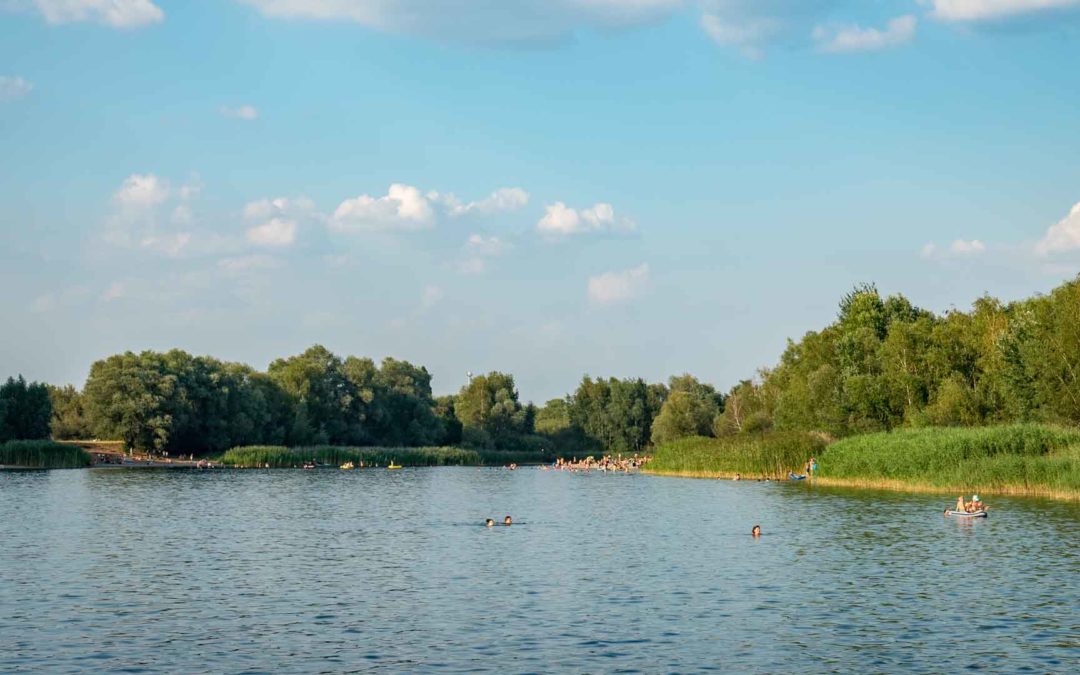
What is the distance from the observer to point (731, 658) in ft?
83.8

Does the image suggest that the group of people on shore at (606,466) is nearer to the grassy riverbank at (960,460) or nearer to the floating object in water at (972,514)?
the grassy riverbank at (960,460)

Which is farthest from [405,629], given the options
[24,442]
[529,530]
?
[24,442]

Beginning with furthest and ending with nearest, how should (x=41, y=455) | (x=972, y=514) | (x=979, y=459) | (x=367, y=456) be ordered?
(x=367, y=456)
(x=41, y=455)
(x=979, y=459)
(x=972, y=514)

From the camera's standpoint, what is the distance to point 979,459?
71.0m

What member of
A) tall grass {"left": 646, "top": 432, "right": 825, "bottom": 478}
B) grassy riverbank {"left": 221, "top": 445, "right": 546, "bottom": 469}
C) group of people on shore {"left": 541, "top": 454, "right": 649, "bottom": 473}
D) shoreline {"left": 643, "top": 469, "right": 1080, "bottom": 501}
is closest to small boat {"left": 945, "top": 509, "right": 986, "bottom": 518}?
shoreline {"left": 643, "top": 469, "right": 1080, "bottom": 501}

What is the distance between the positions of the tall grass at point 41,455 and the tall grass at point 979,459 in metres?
84.6

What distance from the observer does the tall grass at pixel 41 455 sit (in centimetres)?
11762

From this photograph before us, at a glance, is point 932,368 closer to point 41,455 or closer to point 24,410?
point 41,455

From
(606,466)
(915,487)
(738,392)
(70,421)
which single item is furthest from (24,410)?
(915,487)

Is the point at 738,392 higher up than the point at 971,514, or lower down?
higher up

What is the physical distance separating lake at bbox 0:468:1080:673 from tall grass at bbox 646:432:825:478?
28.2 meters

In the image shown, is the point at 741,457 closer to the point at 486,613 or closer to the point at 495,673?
the point at 486,613

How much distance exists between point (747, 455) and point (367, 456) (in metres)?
67.5

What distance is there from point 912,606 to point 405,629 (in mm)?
14796
